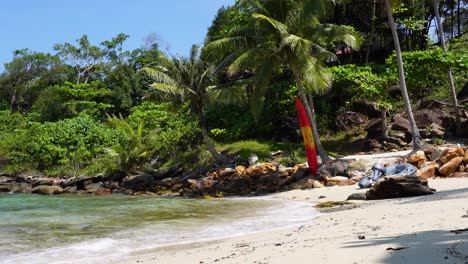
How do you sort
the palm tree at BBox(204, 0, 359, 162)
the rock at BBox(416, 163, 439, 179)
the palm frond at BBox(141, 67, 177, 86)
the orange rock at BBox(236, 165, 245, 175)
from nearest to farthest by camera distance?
the rock at BBox(416, 163, 439, 179) < the palm tree at BBox(204, 0, 359, 162) < the orange rock at BBox(236, 165, 245, 175) < the palm frond at BBox(141, 67, 177, 86)

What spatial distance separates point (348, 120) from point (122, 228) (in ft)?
57.5

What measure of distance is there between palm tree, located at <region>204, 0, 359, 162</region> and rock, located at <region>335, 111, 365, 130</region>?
243 inches

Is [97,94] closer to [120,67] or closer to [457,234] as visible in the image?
[120,67]

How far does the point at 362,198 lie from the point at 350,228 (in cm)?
464

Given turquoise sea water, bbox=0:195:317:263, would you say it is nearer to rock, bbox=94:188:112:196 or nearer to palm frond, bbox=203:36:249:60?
palm frond, bbox=203:36:249:60

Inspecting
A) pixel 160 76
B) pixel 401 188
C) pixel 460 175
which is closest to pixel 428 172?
pixel 460 175

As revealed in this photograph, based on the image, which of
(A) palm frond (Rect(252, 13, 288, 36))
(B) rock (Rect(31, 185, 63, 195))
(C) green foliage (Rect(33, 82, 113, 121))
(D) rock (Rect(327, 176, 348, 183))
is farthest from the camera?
(C) green foliage (Rect(33, 82, 113, 121))

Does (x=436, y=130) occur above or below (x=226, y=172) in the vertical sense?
above

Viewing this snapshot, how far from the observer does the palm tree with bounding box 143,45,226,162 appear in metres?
21.8

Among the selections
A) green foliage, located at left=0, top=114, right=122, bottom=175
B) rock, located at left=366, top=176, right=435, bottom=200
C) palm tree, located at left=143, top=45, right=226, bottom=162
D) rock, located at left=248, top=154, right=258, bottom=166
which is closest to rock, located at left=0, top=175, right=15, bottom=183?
green foliage, located at left=0, top=114, right=122, bottom=175

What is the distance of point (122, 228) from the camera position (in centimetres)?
934

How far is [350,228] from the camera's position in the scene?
20.6 feet

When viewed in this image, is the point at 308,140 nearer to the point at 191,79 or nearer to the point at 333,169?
the point at 333,169

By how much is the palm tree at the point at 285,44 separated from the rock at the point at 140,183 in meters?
6.81
